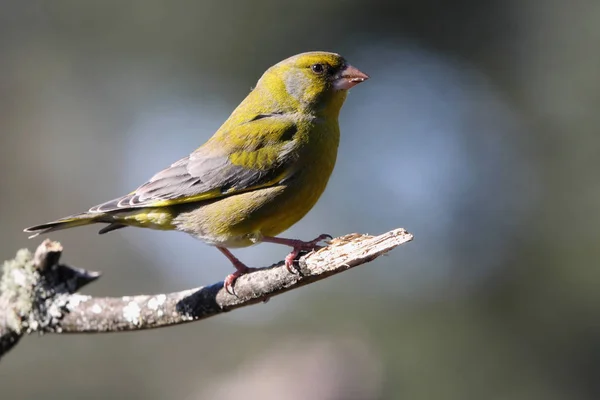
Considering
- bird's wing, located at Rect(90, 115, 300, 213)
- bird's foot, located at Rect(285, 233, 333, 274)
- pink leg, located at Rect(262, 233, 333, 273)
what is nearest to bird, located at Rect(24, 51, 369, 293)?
bird's wing, located at Rect(90, 115, 300, 213)

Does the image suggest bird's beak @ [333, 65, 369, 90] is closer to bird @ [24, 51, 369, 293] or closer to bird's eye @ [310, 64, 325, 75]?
bird @ [24, 51, 369, 293]

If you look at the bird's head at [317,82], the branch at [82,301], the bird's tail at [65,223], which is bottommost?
the branch at [82,301]

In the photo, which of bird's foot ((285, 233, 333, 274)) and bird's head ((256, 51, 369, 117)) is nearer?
bird's foot ((285, 233, 333, 274))

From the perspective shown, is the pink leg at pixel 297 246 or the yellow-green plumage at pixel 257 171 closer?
the pink leg at pixel 297 246

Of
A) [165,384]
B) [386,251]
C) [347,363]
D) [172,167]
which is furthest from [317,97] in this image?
[165,384]

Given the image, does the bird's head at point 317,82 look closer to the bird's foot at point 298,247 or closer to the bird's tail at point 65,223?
the bird's foot at point 298,247

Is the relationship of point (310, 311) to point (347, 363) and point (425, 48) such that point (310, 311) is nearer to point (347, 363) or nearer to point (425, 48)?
point (347, 363)

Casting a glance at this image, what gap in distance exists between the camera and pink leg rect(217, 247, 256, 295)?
12.6ft

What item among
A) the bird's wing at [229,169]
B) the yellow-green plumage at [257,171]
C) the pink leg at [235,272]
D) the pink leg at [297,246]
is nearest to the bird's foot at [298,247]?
the pink leg at [297,246]

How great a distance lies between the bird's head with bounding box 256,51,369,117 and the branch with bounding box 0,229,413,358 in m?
1.42

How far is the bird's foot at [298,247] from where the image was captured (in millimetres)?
3375

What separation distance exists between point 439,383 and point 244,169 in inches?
201

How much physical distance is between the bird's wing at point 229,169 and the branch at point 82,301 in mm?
536

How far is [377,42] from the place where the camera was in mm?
11320
